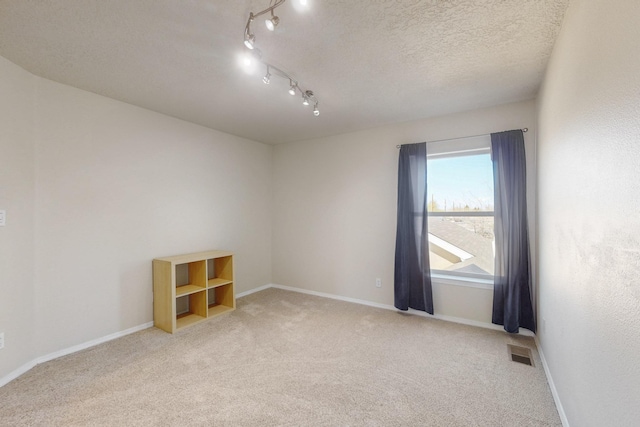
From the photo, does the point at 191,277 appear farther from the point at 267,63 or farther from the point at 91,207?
the point at 267,63

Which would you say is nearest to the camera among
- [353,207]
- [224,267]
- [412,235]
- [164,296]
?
[164,296]

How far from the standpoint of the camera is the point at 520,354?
99.1 inches

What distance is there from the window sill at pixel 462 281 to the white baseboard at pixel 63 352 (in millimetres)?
3536

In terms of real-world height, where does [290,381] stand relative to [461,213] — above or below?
below

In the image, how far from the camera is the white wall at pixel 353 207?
3.19 meters

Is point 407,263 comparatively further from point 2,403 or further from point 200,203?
point 2,403

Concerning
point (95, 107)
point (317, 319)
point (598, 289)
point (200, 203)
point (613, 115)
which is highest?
point (95, 107)

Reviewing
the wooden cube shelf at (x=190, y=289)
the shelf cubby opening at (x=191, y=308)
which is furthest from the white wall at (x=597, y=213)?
the shelf cubby opening at (x=191, y=308)

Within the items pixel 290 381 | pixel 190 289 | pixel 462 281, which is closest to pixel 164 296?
pixel 190 289

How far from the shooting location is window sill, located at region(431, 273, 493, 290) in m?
3.14

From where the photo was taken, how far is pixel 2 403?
6.12ft

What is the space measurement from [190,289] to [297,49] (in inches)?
112

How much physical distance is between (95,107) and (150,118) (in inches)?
20.8

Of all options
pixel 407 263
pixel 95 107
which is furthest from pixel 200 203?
pixel 407 263
